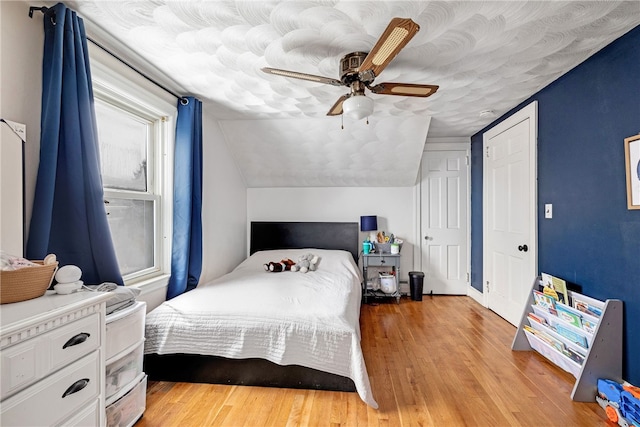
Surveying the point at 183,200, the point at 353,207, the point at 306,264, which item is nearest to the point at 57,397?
the point at 183,200

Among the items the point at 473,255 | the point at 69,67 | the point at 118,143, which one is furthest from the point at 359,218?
the point at 69,67

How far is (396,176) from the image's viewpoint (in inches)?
154

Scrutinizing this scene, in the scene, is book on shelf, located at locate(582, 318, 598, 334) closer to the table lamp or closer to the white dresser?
the table lamp

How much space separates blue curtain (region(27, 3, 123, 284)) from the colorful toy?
3047mm

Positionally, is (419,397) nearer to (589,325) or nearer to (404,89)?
(589,325)

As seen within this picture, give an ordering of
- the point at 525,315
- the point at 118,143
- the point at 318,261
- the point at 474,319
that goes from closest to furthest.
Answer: the point at 118,143 < the point at 525,315 < the point at 474,319 < the point at 318,261

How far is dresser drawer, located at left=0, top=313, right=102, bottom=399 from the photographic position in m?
0.88

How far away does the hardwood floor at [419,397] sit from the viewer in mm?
1639

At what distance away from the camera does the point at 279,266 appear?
3.23 meters

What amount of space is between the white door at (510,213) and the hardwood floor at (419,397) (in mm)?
719

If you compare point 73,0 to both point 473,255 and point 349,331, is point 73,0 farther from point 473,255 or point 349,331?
point 473,255

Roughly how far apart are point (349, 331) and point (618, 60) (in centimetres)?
243

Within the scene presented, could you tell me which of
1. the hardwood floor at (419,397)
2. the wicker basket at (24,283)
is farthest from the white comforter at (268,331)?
the wicker basket at (24,283)

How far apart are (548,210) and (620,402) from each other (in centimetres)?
142
